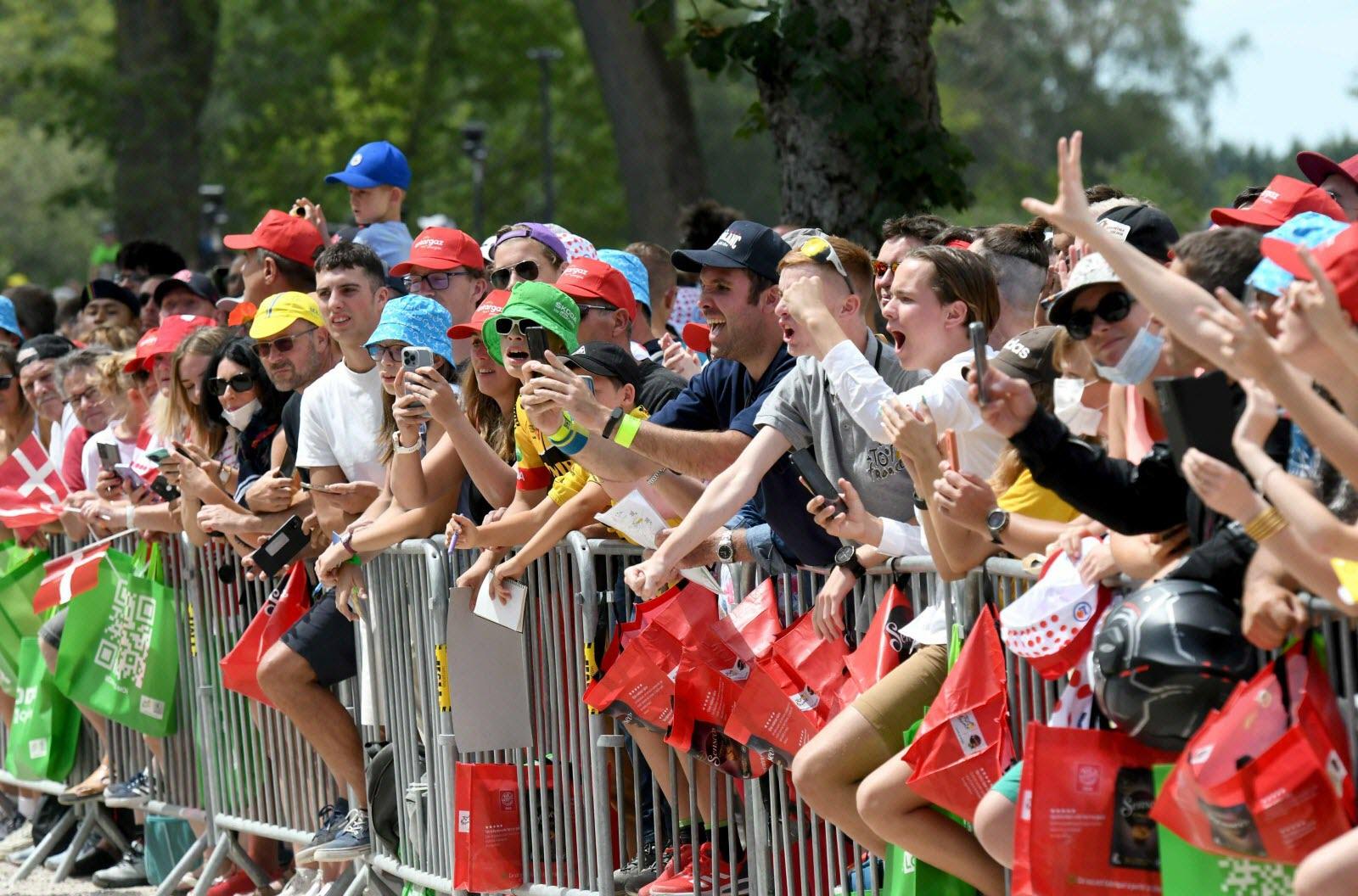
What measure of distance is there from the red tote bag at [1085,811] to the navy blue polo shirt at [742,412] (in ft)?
5.47

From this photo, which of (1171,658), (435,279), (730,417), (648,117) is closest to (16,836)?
(435,279)

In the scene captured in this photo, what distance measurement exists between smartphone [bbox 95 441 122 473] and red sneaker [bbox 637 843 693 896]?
383cm

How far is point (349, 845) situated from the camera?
7.72 meters

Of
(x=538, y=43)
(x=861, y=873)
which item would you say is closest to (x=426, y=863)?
(x=861, y=873)

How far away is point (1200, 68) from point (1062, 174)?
223 ft

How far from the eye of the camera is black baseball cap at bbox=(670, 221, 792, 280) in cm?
648

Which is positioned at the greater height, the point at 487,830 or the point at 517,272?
the point at 517,272

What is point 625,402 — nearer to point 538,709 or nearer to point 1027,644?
point 538,709

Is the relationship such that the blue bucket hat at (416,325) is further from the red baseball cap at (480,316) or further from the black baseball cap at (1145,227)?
the black baseball cap at (1145,227)

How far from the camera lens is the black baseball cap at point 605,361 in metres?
6.57

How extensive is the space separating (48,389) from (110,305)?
1385 mm

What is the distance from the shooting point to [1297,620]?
3910 mm

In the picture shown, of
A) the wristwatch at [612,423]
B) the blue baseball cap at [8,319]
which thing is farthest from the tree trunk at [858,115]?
the blue baseball cap at [8,319]

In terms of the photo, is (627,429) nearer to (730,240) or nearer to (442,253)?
(730,240)
